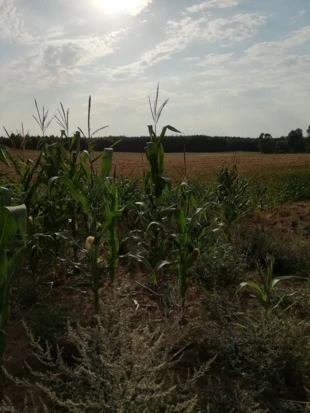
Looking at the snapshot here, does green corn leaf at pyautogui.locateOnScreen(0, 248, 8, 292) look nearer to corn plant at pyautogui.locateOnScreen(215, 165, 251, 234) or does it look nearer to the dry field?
the dry field

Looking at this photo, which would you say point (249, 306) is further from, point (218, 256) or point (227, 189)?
point (227, 189)

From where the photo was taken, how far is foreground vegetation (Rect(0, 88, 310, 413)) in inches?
72.1

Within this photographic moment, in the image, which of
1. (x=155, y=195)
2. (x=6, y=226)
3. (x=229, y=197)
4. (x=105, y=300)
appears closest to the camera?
(x=6, y=226)

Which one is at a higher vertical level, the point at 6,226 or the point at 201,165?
the point at 6,226

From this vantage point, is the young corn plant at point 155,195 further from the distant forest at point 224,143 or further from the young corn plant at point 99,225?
the distant forest at point 224,143

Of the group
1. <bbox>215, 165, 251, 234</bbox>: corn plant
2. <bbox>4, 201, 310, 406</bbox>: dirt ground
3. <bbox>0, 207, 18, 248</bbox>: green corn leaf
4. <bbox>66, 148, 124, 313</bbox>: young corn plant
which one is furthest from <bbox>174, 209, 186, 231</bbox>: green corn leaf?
<bbox>215, 165, 251, 234</bbox>: corn plant

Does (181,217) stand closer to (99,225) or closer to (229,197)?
(99,225)

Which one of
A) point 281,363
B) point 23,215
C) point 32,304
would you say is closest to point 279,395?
point 281,363

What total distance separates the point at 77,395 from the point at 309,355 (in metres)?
1.26

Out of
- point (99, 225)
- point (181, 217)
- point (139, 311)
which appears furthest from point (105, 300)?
point (181, 217)

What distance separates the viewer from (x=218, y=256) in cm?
369

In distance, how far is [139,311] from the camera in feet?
9.83

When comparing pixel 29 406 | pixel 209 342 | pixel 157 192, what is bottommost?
pixel 29 406

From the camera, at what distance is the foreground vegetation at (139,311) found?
6.00 ft
